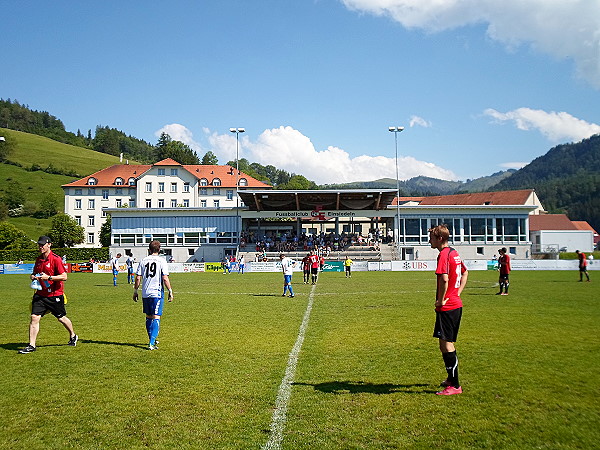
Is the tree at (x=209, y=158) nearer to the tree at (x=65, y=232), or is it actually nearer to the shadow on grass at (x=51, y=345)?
the tree at (x=65, y=232)

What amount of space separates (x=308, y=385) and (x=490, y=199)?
104 meters

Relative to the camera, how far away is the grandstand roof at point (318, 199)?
5644cm

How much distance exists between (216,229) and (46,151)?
106 m

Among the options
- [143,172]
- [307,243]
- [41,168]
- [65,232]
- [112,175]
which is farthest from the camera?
[41,168]

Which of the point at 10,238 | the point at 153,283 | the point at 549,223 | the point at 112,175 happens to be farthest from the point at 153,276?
A: the point at 549,223

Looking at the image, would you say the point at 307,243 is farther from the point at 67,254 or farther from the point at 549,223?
the point at 549,223

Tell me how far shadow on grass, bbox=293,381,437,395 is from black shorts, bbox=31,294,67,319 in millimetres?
5122

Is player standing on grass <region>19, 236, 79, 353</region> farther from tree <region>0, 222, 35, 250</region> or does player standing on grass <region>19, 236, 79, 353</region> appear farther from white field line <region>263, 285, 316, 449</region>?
tree <region>0, 222, 35, 250</region>

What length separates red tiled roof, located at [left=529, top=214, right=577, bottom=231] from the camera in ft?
308

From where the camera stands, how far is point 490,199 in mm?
102938

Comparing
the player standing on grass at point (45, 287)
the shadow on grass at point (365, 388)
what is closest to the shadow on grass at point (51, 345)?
the player standing on grass at point (45, 287)

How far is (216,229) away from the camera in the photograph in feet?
201

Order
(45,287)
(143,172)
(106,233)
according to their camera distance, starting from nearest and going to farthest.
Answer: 1. (45,287)
2. (106,233)
3. (143,172)

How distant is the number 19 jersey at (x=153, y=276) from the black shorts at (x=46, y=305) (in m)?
1.58
